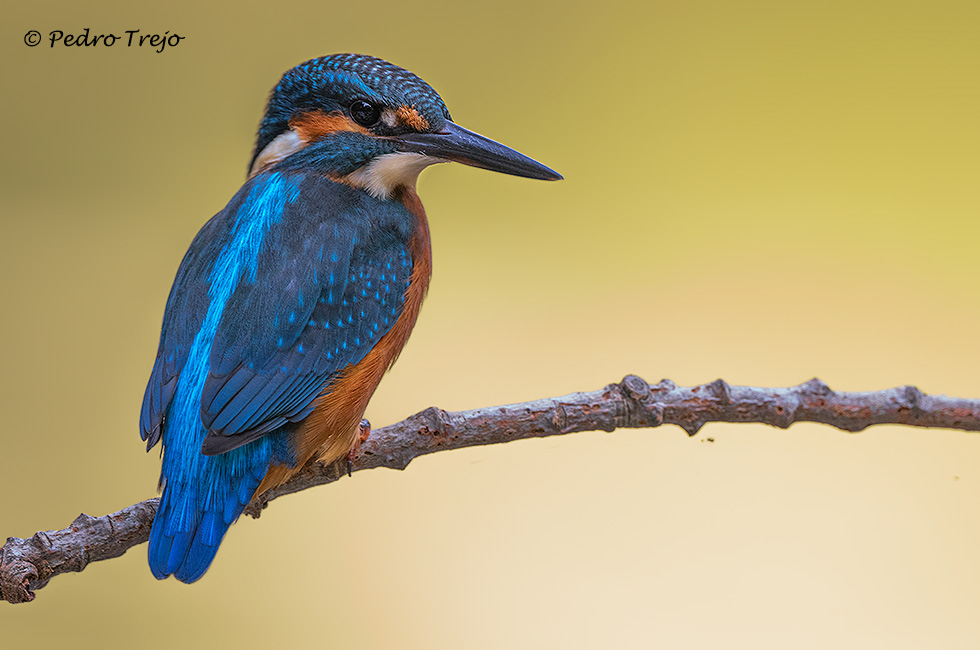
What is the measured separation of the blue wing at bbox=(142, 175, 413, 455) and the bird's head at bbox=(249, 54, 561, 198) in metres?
0.04

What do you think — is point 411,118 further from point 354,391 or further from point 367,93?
point 354,391

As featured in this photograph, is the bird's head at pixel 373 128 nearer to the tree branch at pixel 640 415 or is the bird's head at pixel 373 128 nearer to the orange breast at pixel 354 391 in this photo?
the orange breast at pixel 354 391

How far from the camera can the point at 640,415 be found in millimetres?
1266

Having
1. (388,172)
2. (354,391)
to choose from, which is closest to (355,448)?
(354,391)

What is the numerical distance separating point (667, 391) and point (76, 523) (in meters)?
0.81

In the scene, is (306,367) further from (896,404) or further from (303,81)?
(896,404)

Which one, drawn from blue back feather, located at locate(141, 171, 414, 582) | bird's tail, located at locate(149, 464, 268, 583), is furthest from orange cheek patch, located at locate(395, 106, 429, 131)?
bird's tail, located at locate(149, 464, 268, 583)

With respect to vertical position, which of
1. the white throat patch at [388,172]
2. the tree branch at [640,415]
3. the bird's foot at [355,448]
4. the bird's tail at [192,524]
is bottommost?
the bird's tail at [192,524]

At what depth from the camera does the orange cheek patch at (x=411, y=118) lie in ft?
3.73

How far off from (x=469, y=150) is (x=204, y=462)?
52 cm

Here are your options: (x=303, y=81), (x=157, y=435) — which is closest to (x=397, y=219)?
(x=303, y=81)

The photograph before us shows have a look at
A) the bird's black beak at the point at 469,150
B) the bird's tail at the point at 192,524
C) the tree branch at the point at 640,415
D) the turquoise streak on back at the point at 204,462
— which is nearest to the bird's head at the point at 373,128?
the bird's black beak at the point at 469,150

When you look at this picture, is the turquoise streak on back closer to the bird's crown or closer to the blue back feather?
the blue back feather

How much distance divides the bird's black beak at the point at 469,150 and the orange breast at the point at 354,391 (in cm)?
12
